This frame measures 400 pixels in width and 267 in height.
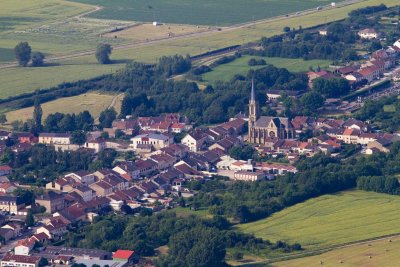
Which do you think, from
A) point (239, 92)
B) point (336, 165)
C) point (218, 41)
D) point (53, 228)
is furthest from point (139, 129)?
point (218, 41)

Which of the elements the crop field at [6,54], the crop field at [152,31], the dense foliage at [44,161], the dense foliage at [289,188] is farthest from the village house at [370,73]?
the crop field at [6,54]

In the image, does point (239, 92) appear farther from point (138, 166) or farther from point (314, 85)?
point (138, 166)

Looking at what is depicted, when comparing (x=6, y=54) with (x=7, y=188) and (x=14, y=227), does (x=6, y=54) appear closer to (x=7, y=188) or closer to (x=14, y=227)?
(x=7, y=188)

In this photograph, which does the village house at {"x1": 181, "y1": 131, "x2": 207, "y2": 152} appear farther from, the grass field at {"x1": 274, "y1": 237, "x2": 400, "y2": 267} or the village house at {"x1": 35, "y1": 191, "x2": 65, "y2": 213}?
the grass field at {"x1": 274, "y1": 237, "x2": 400, "y2": 267}

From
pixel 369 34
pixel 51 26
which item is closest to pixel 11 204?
pixel 369 34

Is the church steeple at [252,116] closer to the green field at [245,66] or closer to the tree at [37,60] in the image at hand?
the green field at [245,66]
